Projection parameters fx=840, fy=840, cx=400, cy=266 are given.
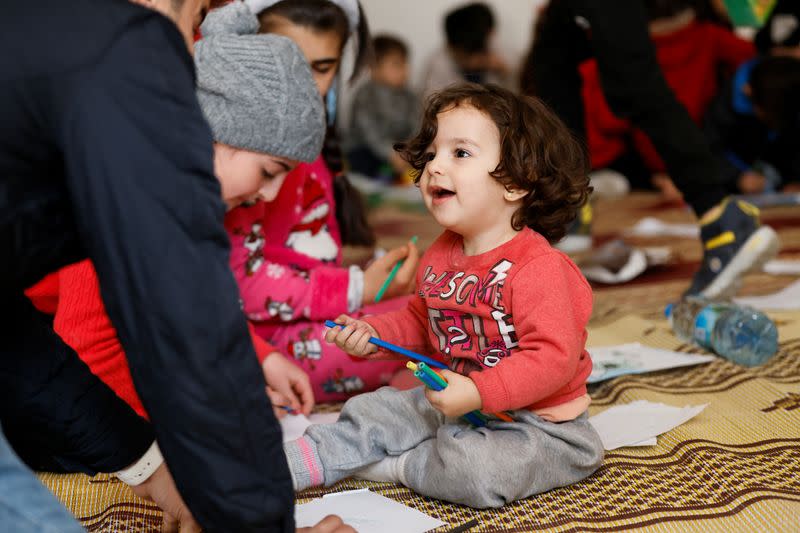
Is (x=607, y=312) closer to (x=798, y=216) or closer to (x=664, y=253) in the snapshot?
(x=664, y=253)

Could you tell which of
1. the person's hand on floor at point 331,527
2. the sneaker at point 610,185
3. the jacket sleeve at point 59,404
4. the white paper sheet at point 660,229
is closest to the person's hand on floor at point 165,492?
the jacket sleeve at point 59,404

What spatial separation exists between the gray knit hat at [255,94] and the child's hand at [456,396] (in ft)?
1.47

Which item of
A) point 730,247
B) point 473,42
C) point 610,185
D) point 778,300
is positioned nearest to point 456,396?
point 730,247

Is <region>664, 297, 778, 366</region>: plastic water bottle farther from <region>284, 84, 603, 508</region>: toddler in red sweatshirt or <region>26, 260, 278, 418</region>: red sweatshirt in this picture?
<region>26, 260, 278, 418</region>: red sweatshirt

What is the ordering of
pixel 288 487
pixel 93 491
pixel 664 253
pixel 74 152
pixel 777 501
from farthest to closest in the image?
1. pixel 664 253
2. pixel 93 491
3. pixel 777 501
4. pixel 288 487
5. pixel 74 152

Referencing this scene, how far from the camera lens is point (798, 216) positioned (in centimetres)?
288

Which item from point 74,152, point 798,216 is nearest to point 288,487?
point 74,152

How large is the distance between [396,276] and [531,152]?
0.44 meters

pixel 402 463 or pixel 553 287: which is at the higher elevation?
pixel 553 287

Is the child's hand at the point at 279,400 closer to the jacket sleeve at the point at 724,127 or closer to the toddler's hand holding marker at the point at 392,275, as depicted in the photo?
the toddler's hand holding marker at the point at 392,275

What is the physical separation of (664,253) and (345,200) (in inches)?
40.3

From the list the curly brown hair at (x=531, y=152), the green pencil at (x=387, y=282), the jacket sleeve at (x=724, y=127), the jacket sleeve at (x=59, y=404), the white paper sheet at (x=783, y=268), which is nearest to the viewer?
the jacket sleeve at (x=59, y=404)

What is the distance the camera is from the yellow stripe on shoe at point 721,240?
71.2 inches

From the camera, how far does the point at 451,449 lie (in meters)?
1.02
